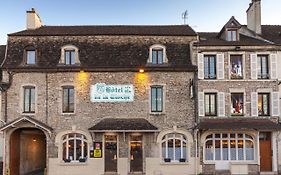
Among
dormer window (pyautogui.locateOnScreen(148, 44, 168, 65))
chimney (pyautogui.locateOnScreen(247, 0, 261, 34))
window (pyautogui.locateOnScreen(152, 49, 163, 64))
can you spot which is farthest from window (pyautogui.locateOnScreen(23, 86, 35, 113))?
chimney (pyautogui.locateOnScreen(247, 0, 261, 34))

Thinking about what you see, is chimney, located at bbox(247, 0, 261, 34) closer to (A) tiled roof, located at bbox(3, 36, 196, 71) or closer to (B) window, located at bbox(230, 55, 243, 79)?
(B) window, located at bbox(230, 55, 243, 79)

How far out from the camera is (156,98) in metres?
23.0

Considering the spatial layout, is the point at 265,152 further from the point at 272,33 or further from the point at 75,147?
the point at 75,147

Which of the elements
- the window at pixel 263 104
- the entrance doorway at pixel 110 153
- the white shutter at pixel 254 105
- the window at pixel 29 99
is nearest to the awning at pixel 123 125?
the entrance doorway at pixel 110 153

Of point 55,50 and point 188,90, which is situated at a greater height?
point 55,50

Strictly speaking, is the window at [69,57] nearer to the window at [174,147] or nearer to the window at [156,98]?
the window at [156,98]

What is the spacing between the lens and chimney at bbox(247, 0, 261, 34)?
24.6 m

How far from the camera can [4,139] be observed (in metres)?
22.3

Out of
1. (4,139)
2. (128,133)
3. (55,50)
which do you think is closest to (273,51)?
(128,133)

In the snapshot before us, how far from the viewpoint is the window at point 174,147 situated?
2253cm

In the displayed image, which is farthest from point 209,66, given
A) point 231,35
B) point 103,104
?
point 103,104

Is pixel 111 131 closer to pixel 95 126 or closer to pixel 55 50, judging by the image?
pixel 95 126

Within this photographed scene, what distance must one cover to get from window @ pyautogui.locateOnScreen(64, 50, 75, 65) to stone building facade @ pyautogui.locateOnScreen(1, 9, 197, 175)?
→ 60 mm

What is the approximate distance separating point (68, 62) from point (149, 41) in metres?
5.16
